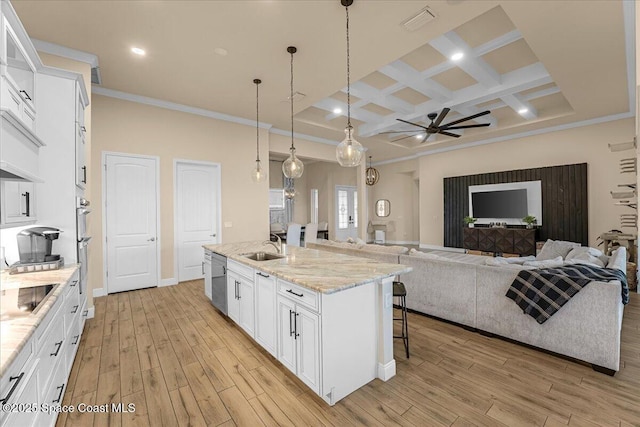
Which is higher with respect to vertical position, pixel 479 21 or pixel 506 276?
pixel 479 21

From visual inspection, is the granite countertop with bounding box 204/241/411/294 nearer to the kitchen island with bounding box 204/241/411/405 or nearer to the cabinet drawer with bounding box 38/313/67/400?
the kitchen island with bounding box 204/241/411/405

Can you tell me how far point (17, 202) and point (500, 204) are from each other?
876 centimetres

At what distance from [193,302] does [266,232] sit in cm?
244

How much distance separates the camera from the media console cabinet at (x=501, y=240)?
21.8 feet

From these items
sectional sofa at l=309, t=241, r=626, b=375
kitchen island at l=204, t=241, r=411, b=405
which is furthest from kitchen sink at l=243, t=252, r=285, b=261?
sectional sofa at l=309, t=241, r=626, b=375

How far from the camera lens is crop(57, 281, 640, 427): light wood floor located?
6.05ft

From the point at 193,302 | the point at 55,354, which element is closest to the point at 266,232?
the point at 193,302

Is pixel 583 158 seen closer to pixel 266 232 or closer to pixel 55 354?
pixel 266 232

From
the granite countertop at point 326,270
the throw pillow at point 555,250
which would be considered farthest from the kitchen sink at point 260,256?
the throw pillow at point 555,250

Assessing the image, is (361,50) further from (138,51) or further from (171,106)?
(171,106)

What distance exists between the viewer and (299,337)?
2113mm

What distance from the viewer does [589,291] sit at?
7.72ft

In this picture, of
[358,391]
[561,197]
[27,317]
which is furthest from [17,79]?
[561,197]

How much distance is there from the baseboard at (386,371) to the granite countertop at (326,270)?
73 centimetres
